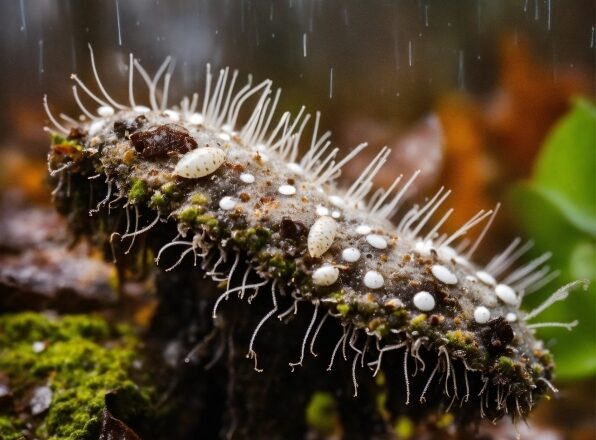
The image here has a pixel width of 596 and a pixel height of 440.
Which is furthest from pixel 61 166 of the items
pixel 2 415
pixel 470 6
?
pixel 470 6

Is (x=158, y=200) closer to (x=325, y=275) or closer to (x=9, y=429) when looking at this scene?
(x=325, y=275)

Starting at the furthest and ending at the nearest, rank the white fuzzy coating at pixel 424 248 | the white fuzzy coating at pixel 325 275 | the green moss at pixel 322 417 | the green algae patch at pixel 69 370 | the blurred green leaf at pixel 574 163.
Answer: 1. the blurred green leaf at pixel 574 163
2. the green moss at pixel 322 417
3. the green algae patch at pixel 69 370
4. the white fuzzy coating at pixel 424 248
5. the white fuzzy coating at pixel 325 275

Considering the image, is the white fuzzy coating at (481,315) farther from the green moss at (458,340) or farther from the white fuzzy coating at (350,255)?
the white fuzzy coating at (350,255)

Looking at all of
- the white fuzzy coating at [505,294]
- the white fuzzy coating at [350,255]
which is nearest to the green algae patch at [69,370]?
the white fuzzy coating at [350,255]

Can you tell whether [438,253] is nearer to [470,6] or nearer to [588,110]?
[588,110]

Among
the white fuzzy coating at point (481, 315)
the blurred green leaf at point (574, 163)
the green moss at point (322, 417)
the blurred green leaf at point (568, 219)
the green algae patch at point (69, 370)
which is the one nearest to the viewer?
the white fuzzy coating at point (481, 315)

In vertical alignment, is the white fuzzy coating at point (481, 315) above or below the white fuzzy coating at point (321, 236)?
above

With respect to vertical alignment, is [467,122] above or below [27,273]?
above
